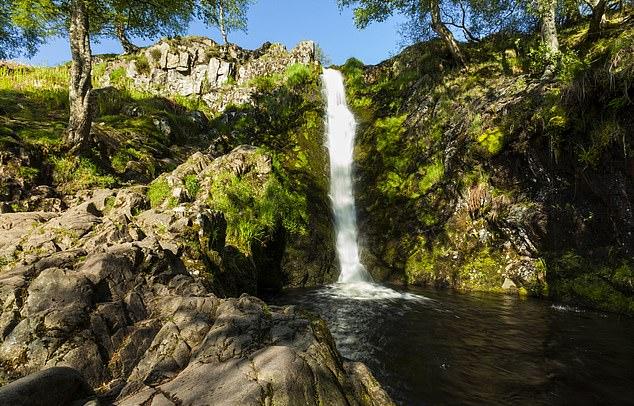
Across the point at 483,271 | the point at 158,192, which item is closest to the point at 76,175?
the point at 158,192

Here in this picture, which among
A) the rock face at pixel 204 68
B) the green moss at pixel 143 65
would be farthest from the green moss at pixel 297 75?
the green moss at pixel 143 65

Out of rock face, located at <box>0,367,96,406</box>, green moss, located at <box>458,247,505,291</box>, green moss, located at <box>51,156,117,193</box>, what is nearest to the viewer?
rock face, located at <box>0,367,96,406</box>

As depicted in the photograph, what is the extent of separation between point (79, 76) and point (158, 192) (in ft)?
13.9

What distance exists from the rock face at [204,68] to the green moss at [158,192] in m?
12.4

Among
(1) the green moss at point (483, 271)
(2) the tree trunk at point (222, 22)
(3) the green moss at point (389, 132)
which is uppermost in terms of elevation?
(2) the tree trunk at point (222, 22)

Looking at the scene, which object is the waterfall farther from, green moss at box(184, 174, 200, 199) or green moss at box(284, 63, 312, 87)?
green moss at box(184, 174, 200, 199)

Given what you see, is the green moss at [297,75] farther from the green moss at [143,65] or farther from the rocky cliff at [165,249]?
the green moss at [143,65]

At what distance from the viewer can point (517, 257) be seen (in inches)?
429

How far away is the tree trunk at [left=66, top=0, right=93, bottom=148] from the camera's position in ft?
31.2

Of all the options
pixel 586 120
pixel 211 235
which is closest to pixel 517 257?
pixel 586 120

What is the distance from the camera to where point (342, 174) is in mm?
16891

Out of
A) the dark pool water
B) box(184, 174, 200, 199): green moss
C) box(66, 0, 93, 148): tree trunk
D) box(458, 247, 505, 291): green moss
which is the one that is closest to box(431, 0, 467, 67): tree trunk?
box(458, 247, 505, 291): green moss

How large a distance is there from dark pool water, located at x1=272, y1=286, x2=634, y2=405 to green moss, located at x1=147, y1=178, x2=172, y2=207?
14.5 feet

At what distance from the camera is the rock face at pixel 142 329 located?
2.78 meters
